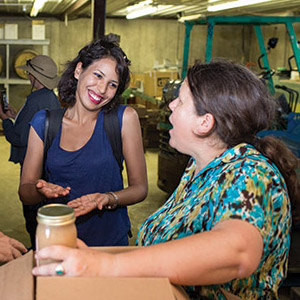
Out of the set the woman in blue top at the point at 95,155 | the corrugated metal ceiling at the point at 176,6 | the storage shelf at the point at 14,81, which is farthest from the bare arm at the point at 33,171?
the storage shelf at the point at 14,81

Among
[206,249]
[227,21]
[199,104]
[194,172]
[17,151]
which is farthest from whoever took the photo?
[227,21]

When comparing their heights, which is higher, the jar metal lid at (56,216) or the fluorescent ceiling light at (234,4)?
the fluorescent ceiling light at (234,4)

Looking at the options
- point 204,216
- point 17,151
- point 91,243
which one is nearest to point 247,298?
point 204,216

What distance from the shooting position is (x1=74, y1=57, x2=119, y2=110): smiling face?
2.42 metres

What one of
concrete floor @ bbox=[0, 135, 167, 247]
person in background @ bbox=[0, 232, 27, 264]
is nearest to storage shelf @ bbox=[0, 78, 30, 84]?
→ concrete floor @ bbox=[0, 135, 167, 247]

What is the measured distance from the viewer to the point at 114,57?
2479 millimetres

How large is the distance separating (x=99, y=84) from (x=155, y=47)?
465 inches

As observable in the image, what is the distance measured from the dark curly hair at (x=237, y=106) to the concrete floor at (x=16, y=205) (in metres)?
3.72

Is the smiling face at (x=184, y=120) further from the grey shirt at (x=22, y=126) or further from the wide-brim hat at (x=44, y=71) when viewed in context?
the wide-brim hat at (x=44, y=71)

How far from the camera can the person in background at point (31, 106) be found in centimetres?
411

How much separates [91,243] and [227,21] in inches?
202

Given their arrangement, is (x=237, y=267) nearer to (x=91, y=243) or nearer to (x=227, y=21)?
(x=91, y=243)

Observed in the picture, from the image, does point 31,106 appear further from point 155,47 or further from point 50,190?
point 155,47

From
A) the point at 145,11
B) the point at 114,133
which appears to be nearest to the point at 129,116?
the point at 114,133
